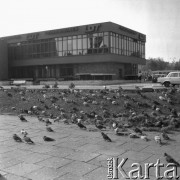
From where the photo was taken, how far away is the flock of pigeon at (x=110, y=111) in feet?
23.3

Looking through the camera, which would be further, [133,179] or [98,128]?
[98,128]

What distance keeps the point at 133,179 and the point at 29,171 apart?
167 cm


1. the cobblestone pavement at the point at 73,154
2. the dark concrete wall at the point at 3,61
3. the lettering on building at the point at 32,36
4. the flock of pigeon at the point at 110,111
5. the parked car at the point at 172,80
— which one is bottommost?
the cobblestone pavement at the point at 73,154

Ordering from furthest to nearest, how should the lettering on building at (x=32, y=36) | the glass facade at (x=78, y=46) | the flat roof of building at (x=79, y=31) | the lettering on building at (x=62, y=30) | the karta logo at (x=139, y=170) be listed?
1. the lettering on building at (x=32, y=36)
2. the lettering on building at (x=62, y=30)
3. the glass facade at (x=78, y=46)
4. the flat roof of building at (x=79, y=31)
5. the karta logo at (x=139, y=170)

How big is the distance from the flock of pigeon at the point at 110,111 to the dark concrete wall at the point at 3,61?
43.2m

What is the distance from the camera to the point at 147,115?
26.4 feet

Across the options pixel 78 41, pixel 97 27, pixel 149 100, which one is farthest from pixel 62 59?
pixel 149 100

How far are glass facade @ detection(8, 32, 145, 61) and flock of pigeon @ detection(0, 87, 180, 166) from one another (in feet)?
101

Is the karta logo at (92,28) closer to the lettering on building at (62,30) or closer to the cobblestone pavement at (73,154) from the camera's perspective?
the lettering on building at (62,30)

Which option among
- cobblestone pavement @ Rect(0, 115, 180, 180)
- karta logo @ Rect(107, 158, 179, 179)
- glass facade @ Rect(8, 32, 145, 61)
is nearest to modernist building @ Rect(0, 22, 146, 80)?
glass facade @ Rect(8, 32, 145, 61)

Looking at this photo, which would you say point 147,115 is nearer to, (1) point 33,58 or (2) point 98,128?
(2) point 98,128

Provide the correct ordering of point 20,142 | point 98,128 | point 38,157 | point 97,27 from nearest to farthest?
1. point 38,157
2. point 20,142
3. point 98,128
4. point 97,27

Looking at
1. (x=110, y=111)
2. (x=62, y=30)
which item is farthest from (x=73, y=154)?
(x=62, y=30)

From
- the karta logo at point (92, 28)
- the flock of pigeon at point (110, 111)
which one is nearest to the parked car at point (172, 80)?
the flock of pigeon at point (110, 111)
